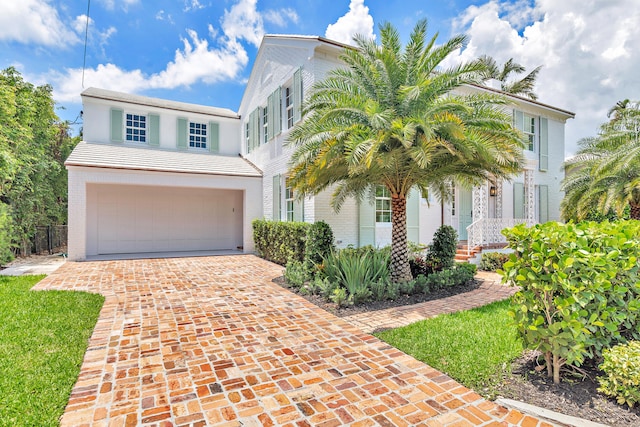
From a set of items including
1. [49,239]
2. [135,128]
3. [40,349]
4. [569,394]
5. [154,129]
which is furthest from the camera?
[154,129]

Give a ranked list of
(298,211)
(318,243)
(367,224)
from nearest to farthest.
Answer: (318,243)
(367,224)
(298,211)

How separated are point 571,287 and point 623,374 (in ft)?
3.24

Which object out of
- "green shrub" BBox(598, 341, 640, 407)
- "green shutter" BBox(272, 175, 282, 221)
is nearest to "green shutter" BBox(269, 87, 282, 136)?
"green shutter" BBox(272, 175, 282, 221)

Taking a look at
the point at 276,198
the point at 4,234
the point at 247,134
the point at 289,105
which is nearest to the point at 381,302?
the point at 276,198

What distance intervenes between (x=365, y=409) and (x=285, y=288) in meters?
5.46

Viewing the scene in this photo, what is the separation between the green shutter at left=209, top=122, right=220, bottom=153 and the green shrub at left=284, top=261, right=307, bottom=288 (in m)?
11.6

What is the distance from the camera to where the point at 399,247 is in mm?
8539

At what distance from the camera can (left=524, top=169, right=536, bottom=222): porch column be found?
14.8 m

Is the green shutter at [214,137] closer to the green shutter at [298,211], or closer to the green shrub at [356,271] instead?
the green shutter at [298,211]

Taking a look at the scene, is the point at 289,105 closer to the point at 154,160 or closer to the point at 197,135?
the point at 154,160

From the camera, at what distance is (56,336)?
5062 mm

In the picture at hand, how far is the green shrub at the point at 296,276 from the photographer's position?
27.8 ft

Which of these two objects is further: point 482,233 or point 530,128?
point 530,128

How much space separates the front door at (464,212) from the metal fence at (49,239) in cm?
2028
